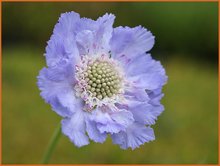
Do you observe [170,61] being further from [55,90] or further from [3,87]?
[55,90]

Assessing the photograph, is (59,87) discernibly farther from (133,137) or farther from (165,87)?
(165,87)

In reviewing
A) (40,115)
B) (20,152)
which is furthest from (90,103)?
(40,115)

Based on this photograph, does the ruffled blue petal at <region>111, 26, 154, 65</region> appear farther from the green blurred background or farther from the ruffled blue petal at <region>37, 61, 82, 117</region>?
the green blurred background

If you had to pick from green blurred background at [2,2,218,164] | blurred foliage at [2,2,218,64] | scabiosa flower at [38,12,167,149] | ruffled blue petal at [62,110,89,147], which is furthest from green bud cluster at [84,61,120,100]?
blurred foliage at [2,2,218,64]

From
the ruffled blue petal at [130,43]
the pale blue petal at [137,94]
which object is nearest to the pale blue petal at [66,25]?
the ruffled blue petal at [130,43]

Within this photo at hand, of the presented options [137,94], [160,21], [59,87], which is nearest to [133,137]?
[137,94]

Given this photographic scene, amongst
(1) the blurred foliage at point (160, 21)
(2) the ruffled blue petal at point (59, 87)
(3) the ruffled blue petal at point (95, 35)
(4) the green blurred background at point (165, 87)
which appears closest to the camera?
(2) the ruffled blue petal at point (59, 87)

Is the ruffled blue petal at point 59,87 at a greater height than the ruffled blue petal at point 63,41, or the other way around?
the ruffled blue petal at point 63,41

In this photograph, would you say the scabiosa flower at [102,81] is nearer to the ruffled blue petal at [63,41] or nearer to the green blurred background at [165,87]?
the ruffled blue petal at [63,41]

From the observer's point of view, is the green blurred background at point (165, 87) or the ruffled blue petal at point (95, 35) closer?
the ruffled blue petal at point (95, 35)
